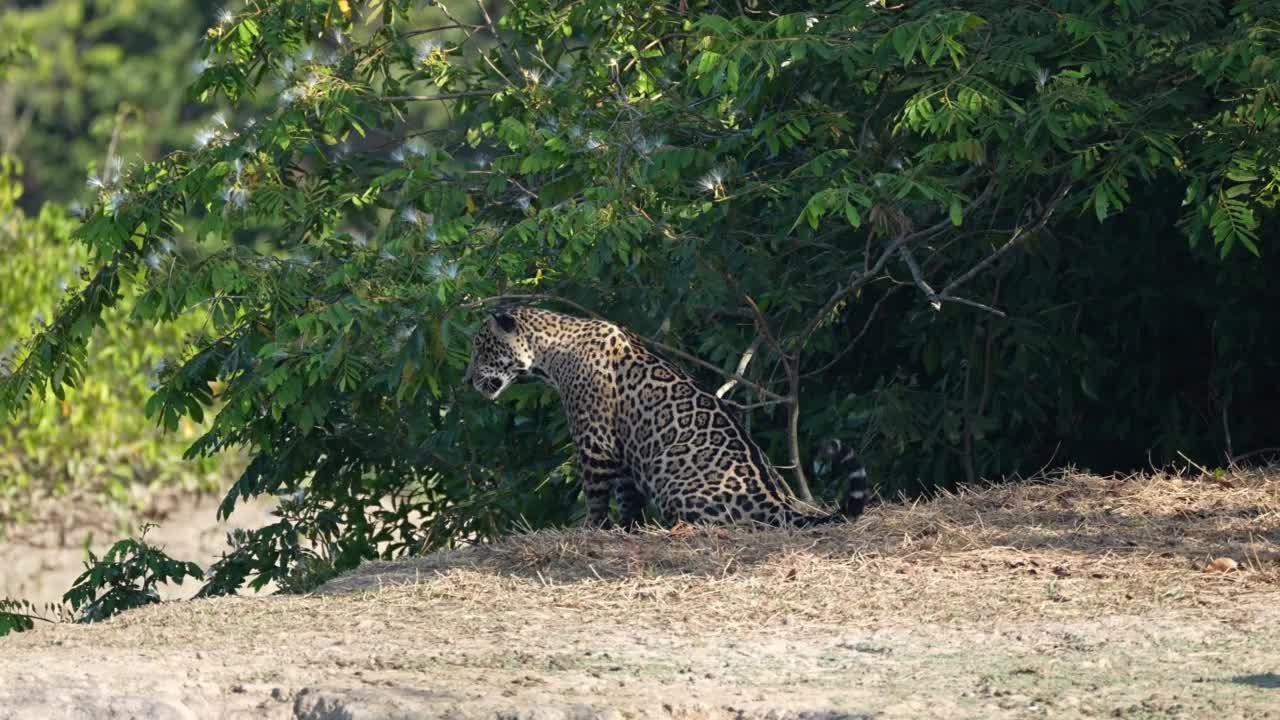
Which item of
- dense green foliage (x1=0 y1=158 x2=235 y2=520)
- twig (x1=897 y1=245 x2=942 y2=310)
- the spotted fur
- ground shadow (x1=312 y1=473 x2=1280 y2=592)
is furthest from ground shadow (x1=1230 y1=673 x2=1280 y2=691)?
dense green foliage (x1=0 y1=158 x2=235 y2=520)

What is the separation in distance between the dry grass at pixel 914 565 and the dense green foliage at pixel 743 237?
1.08m

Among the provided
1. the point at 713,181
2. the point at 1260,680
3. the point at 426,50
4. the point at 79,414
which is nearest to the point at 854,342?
the point at 713,181

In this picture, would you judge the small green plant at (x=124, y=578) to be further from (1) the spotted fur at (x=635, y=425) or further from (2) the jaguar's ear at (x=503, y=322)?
(2) the jaguar's ear at (x=503, y=322)

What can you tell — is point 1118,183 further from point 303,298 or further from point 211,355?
point 211,355

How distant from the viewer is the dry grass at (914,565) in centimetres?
654

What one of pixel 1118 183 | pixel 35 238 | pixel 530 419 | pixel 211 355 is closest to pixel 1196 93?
pixel 1118 183

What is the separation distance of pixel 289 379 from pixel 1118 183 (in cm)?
378

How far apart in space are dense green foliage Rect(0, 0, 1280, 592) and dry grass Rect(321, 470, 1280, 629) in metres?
1.08

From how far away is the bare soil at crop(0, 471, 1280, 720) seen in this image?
5438 mm

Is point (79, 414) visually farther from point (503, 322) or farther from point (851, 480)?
point (851, 480)

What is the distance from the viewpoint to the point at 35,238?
55.5 ft

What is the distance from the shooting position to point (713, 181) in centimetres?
809

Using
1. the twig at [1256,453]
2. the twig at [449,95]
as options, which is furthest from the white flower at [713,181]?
the twig at [1256,453]

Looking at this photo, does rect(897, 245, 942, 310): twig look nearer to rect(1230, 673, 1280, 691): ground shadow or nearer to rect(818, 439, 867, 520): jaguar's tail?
rect(818, 439, 867, 520): jaguar's tail
